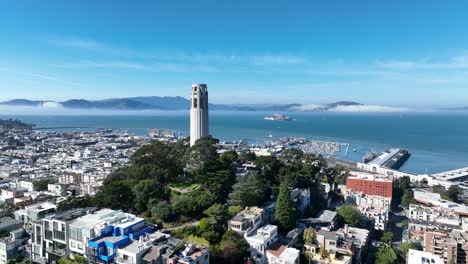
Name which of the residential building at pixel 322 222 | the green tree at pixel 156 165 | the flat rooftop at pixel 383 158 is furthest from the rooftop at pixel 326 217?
the flat rooftop at pixel 383 158

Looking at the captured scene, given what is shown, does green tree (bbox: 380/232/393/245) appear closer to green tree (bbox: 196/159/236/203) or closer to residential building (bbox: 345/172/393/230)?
residential building (bbox: 345/172/393/230)

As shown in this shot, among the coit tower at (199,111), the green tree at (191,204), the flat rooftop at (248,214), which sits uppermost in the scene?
the coit tower at (199,111)

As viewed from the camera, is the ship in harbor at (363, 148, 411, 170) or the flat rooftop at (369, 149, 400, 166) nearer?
the ship in harbor at (363, 148, 411, 170)

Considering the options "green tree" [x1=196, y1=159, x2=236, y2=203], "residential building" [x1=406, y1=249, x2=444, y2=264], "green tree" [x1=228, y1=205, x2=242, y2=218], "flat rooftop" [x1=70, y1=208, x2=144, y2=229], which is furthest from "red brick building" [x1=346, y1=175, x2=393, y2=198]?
"flat rooftop" [x1=70, y1=208, x2=144, y2=229]

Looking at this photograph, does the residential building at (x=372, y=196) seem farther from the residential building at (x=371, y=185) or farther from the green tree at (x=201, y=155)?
the green tree at (x=201, y=155)

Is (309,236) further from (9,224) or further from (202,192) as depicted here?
(9,224)

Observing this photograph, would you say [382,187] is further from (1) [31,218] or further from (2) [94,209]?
(1) [31,218]

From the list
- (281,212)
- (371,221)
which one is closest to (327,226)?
(281,212)
